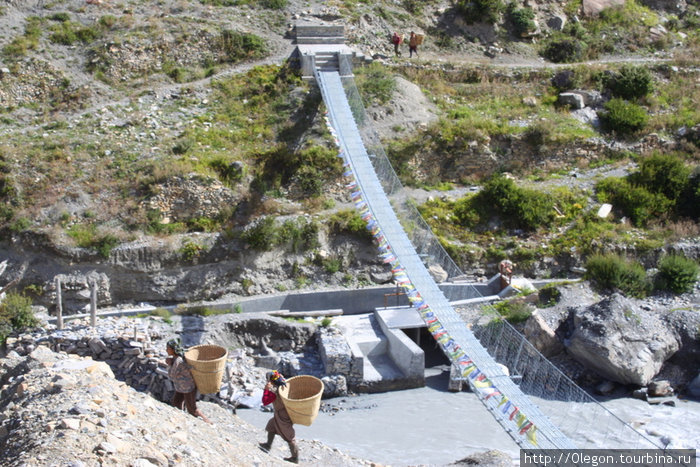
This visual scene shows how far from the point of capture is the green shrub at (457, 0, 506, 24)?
27188 mm

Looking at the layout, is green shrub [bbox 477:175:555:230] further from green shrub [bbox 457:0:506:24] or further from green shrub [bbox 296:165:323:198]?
green shrub [bbox 457:0:506:24]

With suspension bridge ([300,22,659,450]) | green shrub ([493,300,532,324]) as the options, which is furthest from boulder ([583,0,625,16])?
green shrub ([493,300,532,324])

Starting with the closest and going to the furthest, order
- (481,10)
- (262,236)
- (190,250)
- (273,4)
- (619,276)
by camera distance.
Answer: (619,276)
(190,250)
(262,236)
(273,4)
(481,10)

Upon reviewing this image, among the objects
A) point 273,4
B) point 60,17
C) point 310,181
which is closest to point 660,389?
point 310,181

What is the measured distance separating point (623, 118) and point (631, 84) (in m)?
2.09

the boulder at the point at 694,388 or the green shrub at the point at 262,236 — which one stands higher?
the green shrub at the point at 262,236

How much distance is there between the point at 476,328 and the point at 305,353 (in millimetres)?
4066

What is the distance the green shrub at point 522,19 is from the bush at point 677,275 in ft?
46.5

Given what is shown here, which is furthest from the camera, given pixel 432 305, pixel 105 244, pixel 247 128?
pixel 247 128

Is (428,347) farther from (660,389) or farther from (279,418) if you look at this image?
(279,418)

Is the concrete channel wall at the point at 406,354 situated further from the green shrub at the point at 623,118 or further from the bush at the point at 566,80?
the bush at the point at 566,80

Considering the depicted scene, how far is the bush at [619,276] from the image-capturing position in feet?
51.9

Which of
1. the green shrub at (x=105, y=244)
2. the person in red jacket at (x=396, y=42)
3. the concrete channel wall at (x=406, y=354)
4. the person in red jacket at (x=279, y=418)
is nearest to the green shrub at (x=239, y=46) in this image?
the person in red jacket at (x=396, y=42)

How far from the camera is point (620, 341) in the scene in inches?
532
